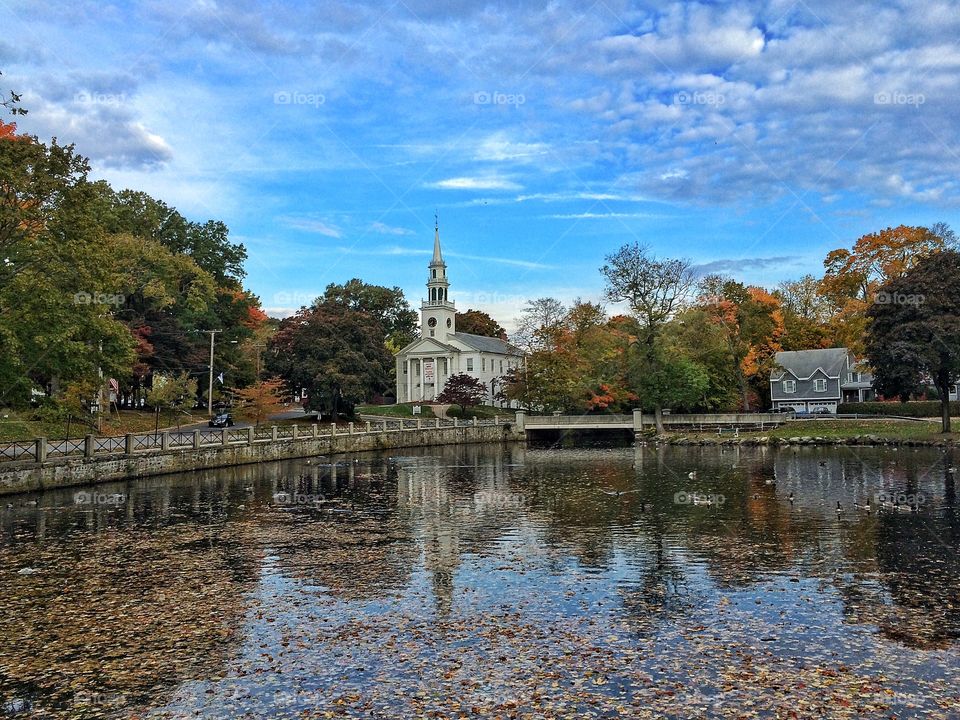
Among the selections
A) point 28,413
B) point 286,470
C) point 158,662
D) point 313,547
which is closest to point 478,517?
point 313,547

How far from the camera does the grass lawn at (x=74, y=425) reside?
1927 inches

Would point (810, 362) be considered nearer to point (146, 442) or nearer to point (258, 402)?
point (258, 402)

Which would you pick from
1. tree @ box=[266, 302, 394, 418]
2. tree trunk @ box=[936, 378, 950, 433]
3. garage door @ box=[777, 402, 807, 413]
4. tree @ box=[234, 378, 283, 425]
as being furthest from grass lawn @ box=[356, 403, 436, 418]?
tree trunk @ box=[936, 378, 950, 433]

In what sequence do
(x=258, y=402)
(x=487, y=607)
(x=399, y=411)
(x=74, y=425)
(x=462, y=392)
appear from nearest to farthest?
(x=487, y=607) → (x=74, y=425) → (x=258, y=402) → (x=462, y=392) → (x=399, y=411)

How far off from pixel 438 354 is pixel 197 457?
6043 centimetres

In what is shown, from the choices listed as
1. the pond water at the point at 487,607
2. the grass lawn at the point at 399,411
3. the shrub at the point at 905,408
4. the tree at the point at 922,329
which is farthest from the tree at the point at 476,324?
the pond water at the point at 487,607

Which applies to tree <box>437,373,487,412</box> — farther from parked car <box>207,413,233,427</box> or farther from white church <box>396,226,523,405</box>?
parked car <box>207,413,233,427</box>

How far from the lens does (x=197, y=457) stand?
148 ft

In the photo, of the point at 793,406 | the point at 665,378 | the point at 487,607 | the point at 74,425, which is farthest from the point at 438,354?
the point at 487,607

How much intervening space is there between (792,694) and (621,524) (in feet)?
45.6

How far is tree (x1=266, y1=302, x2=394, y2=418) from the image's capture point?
74.4 m

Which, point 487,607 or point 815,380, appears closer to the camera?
point 487,607

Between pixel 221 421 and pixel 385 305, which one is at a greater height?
pixel 385 305

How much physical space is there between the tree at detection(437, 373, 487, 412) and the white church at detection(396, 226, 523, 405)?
30.3 feet
